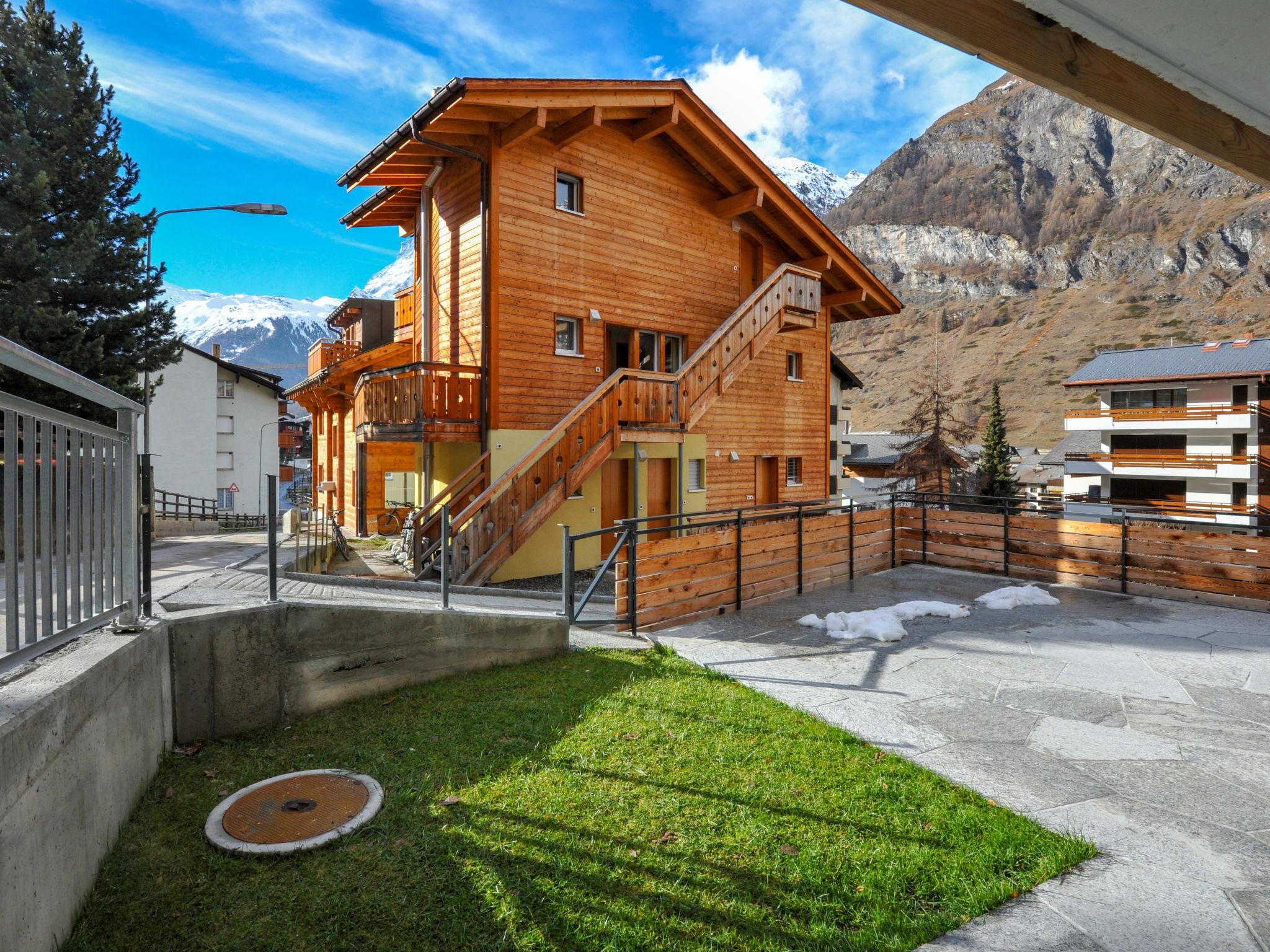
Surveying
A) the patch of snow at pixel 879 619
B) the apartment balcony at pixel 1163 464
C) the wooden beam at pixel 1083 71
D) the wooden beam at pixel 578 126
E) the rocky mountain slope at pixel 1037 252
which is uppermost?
the rocky mountain slope at pixel 1037 252

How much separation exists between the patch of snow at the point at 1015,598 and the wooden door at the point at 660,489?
7428mm

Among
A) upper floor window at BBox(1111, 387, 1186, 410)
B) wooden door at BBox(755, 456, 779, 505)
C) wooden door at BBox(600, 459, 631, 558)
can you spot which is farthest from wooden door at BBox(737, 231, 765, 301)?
upper floor window at BBox(1111, 387, 1186, 410)

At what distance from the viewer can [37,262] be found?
14281 millimetres

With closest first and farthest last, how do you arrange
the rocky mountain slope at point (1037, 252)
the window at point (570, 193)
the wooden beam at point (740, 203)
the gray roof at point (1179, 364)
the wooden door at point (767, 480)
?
the window at point (570, 193) → the wooden beam at point (740, 203) → the wooden door at point (767, 480) → the gray roof at point (1179, 364) → the rocky mountain slope at point (1037, 252)

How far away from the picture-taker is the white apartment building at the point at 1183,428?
128ft

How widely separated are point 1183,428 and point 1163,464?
92.2 inches

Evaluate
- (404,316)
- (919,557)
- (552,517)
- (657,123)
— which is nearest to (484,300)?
(552,517)

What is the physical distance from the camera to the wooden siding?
13.4 metres

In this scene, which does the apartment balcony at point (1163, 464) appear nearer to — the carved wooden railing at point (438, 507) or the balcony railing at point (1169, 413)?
the balcony railing at point (1169, 413)

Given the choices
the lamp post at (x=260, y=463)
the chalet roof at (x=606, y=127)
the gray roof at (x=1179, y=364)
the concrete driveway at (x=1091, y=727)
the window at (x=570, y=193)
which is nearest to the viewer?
the concrete driveway at (x=1091, y=727)

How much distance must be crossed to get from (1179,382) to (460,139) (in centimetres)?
4583

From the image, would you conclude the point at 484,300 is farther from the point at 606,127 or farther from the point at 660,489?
the point at 660,489

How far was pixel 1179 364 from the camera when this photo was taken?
42688 millimetres

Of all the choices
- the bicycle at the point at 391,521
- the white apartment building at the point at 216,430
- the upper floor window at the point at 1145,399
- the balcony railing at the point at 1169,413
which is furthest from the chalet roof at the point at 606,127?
the upper floor window at the point at 1145,399
